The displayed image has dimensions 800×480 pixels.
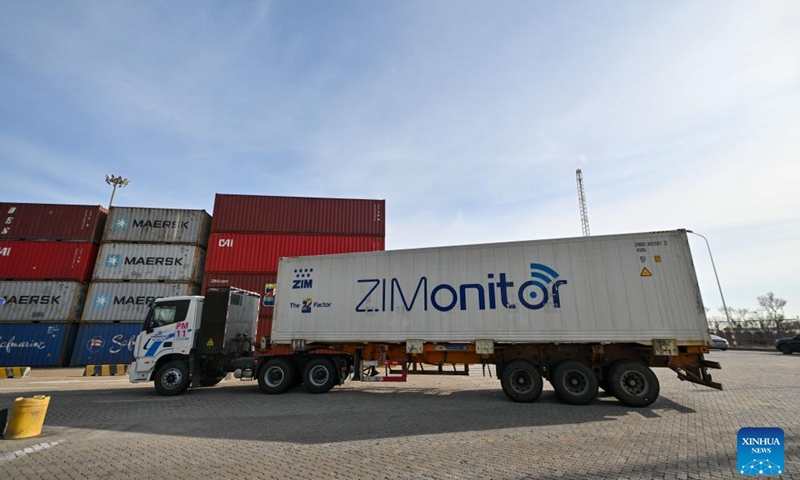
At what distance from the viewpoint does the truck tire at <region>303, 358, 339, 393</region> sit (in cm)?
1059

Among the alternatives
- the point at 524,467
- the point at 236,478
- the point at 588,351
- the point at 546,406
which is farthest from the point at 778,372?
the point at 236,478

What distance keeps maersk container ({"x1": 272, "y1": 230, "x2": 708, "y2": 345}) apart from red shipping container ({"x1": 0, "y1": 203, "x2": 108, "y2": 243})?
A: 18333 mm

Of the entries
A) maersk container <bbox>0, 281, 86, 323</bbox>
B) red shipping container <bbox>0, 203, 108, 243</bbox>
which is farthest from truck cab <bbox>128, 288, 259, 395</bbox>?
red shipping container <bbox>0, 203, 108, 243</bbox>

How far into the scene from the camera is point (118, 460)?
5.13 meters

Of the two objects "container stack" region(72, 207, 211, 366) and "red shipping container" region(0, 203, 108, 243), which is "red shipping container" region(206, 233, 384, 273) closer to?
"container stack" region(72, 207, 211, 366)

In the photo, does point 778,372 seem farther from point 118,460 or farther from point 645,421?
point 118,460

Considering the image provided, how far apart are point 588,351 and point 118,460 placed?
33.1 ft

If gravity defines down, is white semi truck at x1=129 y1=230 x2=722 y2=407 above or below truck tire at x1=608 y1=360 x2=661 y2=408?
above

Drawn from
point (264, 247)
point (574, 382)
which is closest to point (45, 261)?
point (264, 247)

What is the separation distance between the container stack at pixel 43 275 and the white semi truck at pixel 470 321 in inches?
543

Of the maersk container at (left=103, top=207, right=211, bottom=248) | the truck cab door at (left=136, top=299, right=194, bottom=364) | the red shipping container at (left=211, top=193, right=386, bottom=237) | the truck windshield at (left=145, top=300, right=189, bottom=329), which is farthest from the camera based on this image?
the red shipping container at (left=211, top=193, right=386, bottom=237)

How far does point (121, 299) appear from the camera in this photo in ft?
63.8

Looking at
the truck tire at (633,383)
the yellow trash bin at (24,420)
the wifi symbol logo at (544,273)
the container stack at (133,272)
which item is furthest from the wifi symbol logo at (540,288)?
the container stack at (133,272)

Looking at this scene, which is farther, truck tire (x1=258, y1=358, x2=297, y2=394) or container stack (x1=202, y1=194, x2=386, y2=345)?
container stack (x1=202, y1=194, x2=386, y2=345)
